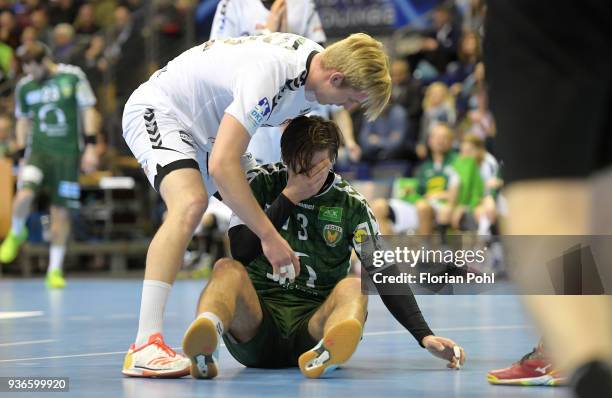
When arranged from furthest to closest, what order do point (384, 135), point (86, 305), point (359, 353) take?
point (384, 135) → point (86, 305) → point (359, 353)

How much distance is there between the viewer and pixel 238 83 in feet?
14.3

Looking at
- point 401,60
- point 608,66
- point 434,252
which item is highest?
point 401,60

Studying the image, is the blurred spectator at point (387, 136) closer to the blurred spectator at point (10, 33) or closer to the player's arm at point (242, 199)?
the blurred spectator at point (10, 33)

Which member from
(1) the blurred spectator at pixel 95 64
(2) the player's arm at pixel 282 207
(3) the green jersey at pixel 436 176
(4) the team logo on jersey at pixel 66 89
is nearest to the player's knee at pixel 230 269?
(2) the player's arm at pixel 282 207

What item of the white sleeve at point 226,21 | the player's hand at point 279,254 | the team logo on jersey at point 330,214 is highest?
the white sleeve at point 226,21

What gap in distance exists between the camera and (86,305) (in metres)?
8.71

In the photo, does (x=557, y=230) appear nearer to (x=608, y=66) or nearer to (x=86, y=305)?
(x=608, y=66)

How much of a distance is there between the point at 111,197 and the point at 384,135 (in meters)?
3.70

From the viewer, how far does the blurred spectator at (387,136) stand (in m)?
14.4

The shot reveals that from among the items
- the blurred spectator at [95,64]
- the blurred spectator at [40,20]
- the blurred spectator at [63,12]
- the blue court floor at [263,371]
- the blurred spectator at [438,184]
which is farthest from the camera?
the blurred spectator at [63,12]

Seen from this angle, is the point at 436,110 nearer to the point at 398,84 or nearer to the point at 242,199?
the point at 398,84

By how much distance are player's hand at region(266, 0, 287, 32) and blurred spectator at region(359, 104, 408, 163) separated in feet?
23.1

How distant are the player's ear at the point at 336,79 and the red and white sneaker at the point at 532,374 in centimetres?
126

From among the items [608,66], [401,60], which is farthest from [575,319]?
[401,60]
